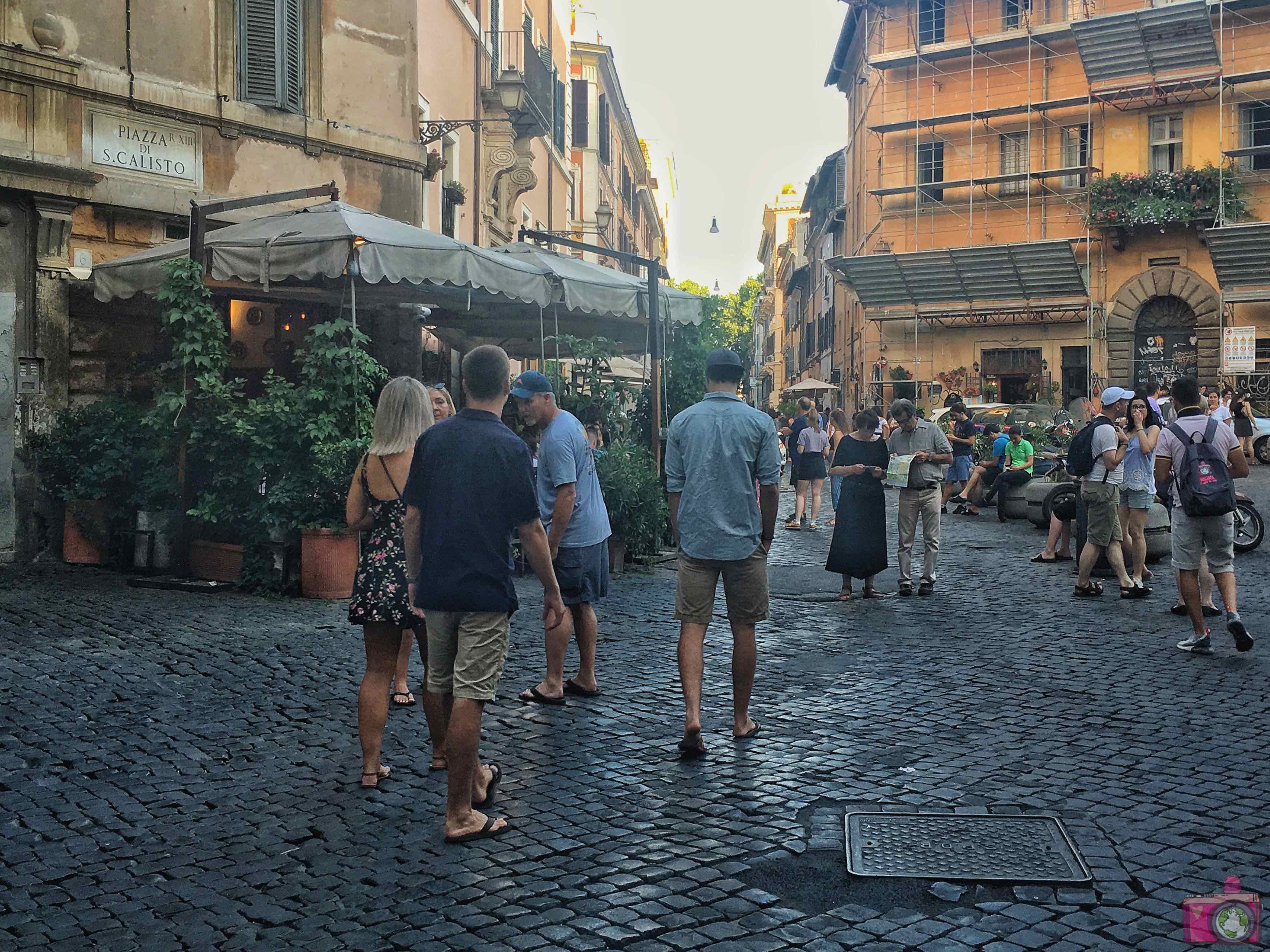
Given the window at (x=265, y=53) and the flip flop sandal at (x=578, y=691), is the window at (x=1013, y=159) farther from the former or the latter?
the flip flop sandal at (x=578, y=691)

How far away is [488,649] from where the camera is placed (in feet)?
14.7

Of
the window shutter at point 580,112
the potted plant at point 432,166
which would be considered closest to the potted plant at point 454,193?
the potted plant at point 432,166

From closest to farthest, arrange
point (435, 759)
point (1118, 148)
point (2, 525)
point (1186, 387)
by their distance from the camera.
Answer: point (435, 759) → point (1186, 387) → point (2, 525) → point (1118, 148)

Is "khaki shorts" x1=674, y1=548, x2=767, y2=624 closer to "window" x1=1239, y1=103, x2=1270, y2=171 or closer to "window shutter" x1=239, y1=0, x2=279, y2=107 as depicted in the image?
"window shutter" x1=239, y1=0, x2=279, y2=107

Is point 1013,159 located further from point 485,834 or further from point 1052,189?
point 485,834

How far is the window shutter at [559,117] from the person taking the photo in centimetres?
2947

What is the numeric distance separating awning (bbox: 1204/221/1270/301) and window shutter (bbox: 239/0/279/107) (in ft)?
78.7

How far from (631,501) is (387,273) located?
3.08 m

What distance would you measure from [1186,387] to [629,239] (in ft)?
153

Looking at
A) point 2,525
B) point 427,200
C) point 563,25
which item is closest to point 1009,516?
point 427,200

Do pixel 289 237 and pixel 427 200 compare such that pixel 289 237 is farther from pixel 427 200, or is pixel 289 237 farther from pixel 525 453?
pixel 427 200

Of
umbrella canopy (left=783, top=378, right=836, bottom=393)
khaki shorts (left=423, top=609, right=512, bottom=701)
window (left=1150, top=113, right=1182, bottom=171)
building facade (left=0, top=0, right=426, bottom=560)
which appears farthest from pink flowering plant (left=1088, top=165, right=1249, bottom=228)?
khaki shorts (left=423, top=609, right=512, bottom=701)

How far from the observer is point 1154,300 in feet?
105

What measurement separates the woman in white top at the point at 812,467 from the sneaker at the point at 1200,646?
9445mm
